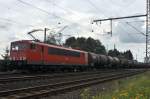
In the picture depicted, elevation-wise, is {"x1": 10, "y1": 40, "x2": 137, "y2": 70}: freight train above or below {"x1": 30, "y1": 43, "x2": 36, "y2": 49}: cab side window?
below

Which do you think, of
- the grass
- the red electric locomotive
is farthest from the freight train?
the grass

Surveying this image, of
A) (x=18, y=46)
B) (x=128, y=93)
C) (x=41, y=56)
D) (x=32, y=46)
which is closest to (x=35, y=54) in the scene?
(x=32, y=46)

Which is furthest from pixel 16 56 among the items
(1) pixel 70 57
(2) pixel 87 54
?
(2) pixel 87 54

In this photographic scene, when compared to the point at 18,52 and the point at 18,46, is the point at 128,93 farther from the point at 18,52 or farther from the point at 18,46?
the point at 18,46

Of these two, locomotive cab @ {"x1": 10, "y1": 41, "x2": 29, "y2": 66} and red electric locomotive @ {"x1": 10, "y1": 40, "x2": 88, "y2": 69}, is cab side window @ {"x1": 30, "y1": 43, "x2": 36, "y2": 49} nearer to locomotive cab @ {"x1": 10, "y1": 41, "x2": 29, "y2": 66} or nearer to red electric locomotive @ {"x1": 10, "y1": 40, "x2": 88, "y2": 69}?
red electric locomotive @ {"x1": 10, "y1": 40, "x2": 88, "y2": 69}

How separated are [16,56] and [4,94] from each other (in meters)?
18.8

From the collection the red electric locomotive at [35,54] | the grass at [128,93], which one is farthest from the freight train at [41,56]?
the grass at [128,93]

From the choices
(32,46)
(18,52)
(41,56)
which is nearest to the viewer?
(32,46)

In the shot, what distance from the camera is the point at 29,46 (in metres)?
32.2

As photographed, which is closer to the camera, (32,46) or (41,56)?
(32,46)

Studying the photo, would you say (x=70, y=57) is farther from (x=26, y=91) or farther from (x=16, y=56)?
(x=26, y=91)

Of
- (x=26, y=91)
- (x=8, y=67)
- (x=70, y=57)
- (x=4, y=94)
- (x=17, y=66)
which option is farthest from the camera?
(x=70, y=57)

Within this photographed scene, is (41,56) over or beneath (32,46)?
beneath

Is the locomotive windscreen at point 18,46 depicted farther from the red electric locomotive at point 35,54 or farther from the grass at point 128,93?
the grass at point 128,93
